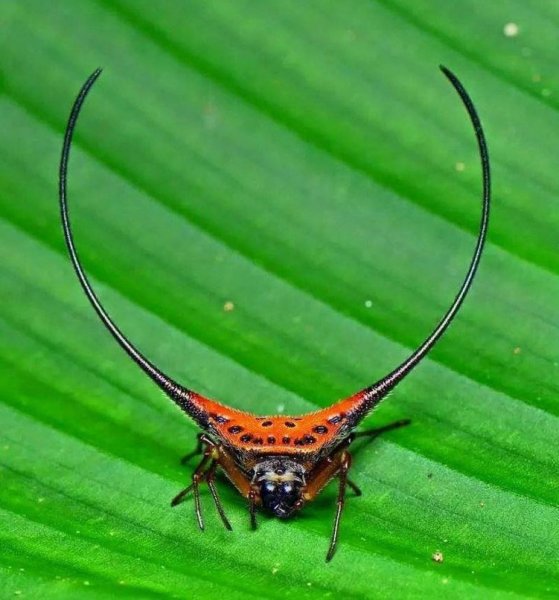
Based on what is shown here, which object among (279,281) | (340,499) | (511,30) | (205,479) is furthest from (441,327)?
(511,30)

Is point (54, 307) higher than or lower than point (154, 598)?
higher

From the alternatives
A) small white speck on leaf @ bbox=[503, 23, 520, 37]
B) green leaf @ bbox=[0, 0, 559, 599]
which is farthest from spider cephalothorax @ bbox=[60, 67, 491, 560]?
small white speck on leaf @ bbox=[503, 23, 520, 37]

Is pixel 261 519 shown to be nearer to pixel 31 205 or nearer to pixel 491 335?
pixel 491 335

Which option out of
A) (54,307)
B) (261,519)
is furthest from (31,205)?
(261,519)

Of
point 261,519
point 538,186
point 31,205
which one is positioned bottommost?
point 261,519

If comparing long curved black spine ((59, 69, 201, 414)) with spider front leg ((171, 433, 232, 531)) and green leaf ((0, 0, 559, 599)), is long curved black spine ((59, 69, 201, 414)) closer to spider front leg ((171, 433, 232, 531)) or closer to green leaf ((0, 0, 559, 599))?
spider front leg ((171, 433, 232, 531))

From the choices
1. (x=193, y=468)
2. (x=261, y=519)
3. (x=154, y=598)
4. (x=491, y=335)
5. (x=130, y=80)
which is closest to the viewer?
(x=154, y=598)
